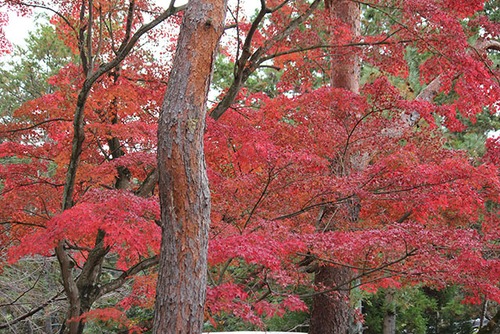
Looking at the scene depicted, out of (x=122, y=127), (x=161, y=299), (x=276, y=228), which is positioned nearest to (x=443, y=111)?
(x=276, y=228)

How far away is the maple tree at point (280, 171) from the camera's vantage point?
15.2ft

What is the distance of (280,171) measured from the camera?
5.06m

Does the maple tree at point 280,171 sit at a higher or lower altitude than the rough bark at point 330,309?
higher

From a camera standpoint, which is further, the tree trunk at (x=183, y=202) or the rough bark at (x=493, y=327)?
the rough bark at (x=493, y=327)

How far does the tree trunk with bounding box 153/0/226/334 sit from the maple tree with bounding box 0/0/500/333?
3 cm

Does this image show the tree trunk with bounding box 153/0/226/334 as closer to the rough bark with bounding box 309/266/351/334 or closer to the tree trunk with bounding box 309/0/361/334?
the tree trunk with bounding box 309/0/361/334

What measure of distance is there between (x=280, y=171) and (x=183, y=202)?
5.05ft

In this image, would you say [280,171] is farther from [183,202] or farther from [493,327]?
[493,327]

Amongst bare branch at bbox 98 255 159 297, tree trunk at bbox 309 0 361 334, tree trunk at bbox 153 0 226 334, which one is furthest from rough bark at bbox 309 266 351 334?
tree trunk at bbox 153 0 226 334

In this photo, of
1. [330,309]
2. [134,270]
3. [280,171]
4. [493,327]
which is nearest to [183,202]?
[280,171]

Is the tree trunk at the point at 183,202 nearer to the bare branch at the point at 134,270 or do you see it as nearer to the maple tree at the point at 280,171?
the maple tree at the point at 280,171

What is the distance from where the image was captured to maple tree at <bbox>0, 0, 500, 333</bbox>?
183 inches

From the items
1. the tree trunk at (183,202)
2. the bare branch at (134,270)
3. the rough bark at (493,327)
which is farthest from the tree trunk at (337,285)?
the tree trunk at (183,202)

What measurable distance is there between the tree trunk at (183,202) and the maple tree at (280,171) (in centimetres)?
3
